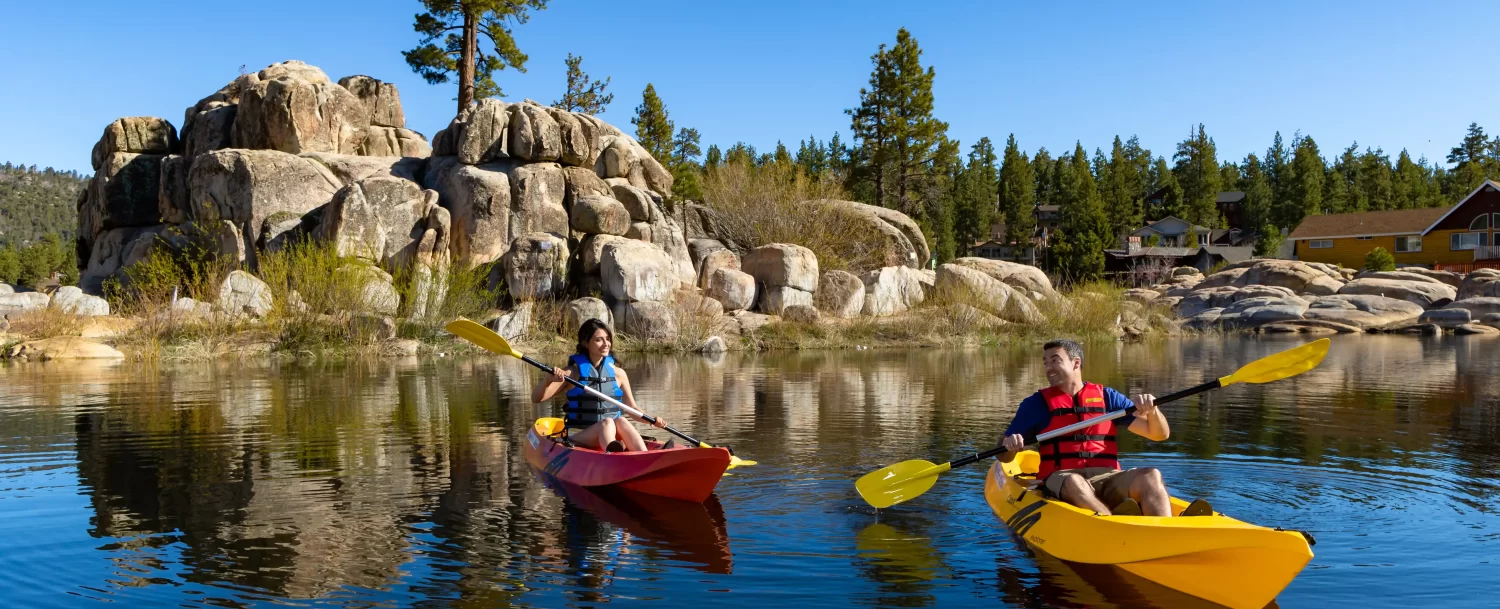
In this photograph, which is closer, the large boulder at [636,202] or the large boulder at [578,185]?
the large boulder at [578,185]

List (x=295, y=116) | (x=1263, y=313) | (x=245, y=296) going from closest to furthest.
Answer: (x=245, y=296), (x=295, y=116), (x=1263, y=313)

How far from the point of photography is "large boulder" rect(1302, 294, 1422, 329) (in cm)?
3931

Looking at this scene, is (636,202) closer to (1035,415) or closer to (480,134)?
(480,134)

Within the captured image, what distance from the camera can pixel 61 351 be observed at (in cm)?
2436

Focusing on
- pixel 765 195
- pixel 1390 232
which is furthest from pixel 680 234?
pixel 1390 232

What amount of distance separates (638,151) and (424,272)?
1151 cm

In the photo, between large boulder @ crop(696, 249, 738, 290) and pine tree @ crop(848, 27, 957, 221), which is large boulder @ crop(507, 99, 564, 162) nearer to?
large boulder @ crop(696, 249, 738, 290)

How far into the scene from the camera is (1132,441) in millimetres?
11352

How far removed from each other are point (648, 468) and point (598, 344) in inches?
54.3

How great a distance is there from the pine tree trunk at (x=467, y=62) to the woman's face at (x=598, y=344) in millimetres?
31221

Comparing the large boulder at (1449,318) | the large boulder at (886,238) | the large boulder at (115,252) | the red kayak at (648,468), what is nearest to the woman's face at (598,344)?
the red kayak at (648,468)

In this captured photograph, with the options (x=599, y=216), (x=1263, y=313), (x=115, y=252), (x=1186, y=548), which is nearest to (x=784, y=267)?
(x=599, y=216)

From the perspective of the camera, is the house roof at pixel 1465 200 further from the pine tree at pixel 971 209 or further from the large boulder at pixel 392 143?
the large boulder at pixel 392 143

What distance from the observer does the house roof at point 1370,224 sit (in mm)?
59862
